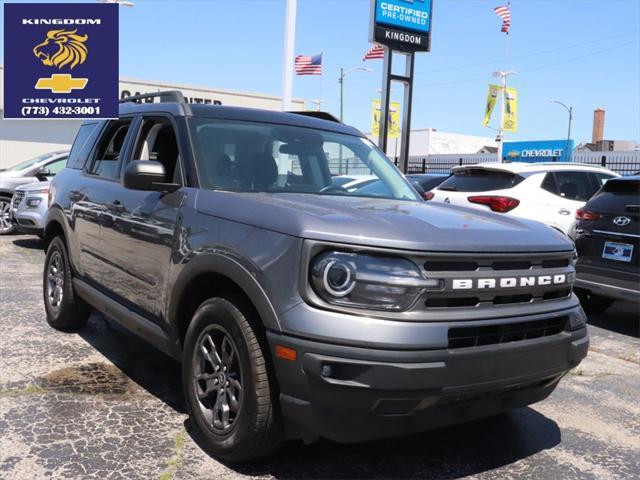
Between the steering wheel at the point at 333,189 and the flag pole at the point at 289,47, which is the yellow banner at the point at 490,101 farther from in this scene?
the steering wheel at the point at 333,189

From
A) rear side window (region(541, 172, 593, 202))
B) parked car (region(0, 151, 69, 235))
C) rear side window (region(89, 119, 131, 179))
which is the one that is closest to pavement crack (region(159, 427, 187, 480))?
rear side window (region(89, 119, 131, 179))

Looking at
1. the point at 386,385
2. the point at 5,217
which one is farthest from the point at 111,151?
the point at 5,217

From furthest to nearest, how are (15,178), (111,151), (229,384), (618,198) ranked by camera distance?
(15,178)
(618,198)
(111,151)
(229,384)

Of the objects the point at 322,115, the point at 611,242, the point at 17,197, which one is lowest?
the point at 17,197

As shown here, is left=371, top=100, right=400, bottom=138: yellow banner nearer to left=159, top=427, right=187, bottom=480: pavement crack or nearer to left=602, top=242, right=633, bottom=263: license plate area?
left=602, top=242, right=633, bottom=263: license plate area

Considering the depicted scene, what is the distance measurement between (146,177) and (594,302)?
5.90 metres

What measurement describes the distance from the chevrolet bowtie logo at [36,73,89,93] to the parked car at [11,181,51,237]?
216 cm

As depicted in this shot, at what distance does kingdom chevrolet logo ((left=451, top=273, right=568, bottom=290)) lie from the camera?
104 inches

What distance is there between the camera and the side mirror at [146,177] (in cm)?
346

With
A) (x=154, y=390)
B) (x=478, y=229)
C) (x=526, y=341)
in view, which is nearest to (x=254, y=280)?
(x=478, y=229)

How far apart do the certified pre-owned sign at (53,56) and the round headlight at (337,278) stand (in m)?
6.46

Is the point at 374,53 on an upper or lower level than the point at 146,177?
upper

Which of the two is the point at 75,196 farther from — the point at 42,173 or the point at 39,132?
the point at 39,132

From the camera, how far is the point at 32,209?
10227mm
